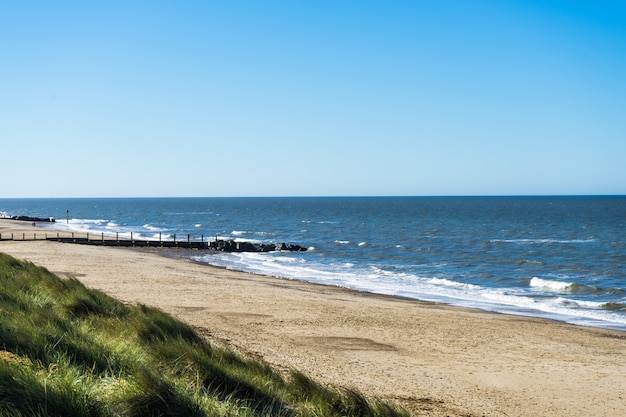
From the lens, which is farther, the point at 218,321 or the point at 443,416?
the point at 218,321

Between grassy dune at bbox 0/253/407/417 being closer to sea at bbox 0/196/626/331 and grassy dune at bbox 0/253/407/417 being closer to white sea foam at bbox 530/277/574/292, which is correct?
sea at bbox 0/196/626/331

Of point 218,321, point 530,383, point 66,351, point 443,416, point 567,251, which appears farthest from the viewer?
point 567,251

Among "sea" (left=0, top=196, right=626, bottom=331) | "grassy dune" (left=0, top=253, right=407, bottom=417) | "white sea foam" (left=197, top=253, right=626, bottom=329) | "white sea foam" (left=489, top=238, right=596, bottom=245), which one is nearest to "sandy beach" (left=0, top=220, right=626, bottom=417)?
"white sea foam" (left=197, top=253, right=626, bottom=329)

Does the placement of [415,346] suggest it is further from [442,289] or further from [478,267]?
[478,267]

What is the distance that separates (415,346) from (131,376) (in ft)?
35.9

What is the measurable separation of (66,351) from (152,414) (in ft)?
6.42

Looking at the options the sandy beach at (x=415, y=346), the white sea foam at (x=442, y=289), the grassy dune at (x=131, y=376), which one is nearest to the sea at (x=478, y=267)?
the white sea foam at (x=442, y=289)

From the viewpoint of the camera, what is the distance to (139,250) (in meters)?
54.2

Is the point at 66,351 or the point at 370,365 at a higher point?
the point at 66,351

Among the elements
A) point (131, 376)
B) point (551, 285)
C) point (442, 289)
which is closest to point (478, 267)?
point (551, 285)

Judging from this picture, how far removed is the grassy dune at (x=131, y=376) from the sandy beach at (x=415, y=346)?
2.84 metres

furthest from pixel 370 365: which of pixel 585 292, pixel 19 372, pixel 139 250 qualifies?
pixel 139 250

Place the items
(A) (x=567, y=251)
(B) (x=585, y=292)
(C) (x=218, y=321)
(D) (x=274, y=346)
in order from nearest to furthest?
(D) (x=274, y=346)
(C) (x=218, y=321)
(B) (x=585, y=292)
(A) (x=567, y=251)

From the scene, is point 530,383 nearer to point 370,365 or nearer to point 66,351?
point 370,365
